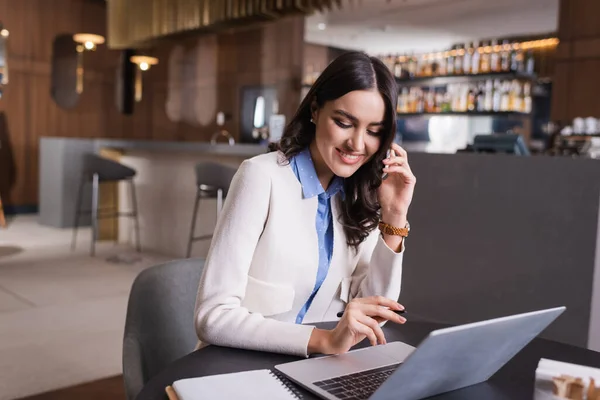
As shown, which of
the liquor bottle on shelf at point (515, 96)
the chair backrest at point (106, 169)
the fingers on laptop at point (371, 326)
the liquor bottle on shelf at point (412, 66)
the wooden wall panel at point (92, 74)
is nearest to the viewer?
the fingers on laptop at point (371, 326)

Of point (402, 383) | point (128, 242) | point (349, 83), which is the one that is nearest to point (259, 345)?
point (402, 383)

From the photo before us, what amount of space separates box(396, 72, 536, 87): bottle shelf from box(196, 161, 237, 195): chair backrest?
294 centimetres

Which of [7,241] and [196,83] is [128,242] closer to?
[7,241]

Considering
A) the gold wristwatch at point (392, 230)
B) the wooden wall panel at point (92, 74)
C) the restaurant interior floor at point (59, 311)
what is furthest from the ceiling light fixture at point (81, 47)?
the gold wristwatch at point (392, 230)

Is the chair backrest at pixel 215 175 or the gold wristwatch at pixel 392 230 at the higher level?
the gold wristwatch at pixel 392 230

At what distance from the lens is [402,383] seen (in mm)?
784

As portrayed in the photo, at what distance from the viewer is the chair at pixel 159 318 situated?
4.43ft

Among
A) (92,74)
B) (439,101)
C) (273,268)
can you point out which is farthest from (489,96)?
(92,74)

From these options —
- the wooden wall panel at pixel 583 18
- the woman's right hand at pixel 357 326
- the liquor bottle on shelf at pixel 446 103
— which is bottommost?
the woman's right hand at pixel 357 326

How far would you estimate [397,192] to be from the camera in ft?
4.47

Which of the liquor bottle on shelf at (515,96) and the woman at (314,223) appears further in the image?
the liquor bottle on shelf at (515,96)

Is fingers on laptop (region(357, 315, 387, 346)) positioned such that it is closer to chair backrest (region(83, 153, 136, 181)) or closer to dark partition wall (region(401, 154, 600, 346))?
dark partition wall (region(401, 154, 600, 346))

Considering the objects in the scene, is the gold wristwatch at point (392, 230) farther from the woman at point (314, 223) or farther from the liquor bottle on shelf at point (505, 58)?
the liquor bottle on shelf at point (505, 58)

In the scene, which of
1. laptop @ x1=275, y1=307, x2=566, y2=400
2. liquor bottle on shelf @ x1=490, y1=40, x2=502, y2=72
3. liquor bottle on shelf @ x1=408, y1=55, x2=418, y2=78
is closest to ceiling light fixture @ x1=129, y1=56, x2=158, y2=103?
Answer: liquor bottle on shelf @ x1=408, y1=55, x2=418, y2=78
